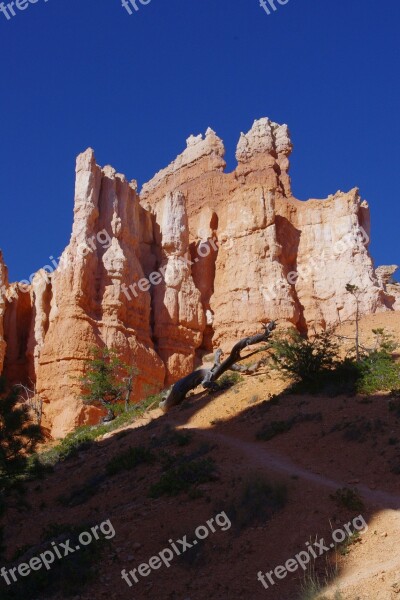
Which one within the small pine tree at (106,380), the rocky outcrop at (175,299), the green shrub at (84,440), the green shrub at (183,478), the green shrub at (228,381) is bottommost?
the green shrub at (183,478)

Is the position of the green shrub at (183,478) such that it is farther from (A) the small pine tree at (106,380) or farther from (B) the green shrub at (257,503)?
(A) the small pine tree at (106,380)

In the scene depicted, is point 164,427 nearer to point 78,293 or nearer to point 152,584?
point 152,584

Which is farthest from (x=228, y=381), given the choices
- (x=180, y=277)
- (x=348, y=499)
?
(x=180, y=277)

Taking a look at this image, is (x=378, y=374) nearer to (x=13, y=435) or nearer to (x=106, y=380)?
(x=13, y=435)

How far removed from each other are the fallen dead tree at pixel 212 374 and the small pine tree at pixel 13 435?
426 inches

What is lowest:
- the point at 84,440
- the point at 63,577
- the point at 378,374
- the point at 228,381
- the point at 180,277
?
the point at 63,577
